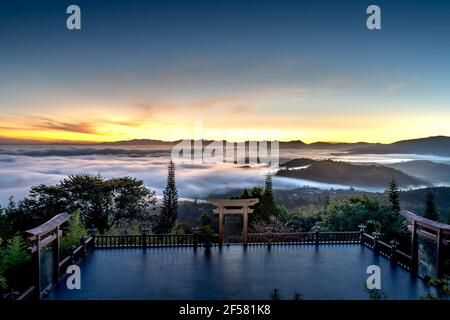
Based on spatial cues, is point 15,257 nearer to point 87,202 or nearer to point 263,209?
point 87,202

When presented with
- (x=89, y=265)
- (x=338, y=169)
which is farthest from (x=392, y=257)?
(x=338, y=169)

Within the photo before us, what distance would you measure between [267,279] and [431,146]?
2060cm

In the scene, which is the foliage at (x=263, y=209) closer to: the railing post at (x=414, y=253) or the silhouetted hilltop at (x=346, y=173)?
the silhouetted hilltop at (x=346, y=173)

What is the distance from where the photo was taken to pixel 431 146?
77.8 feet

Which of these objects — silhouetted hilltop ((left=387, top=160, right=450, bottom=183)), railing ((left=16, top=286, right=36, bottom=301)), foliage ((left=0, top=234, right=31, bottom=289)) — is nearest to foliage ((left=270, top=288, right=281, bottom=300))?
railing ((left=16, top=286, right=36, bottom=301))

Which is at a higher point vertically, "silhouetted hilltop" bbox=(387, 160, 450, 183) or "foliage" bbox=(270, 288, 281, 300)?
"silhouetted hilltop" bbox=(387, 160, 450, 183)

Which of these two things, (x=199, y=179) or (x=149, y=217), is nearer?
(x=149, y=217)

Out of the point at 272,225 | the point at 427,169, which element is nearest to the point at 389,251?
the point at 272,225

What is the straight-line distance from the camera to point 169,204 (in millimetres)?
21438

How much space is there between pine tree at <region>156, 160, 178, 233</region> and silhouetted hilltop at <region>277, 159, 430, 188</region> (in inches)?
353

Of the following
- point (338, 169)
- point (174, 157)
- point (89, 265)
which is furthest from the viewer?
point (338, 169)

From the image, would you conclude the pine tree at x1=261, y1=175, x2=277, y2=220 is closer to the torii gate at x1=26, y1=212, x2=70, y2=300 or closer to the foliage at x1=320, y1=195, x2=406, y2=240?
the foliage at x1=320, y1=195, x2=406, y2=240

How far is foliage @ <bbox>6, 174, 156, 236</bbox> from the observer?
17.2 meters

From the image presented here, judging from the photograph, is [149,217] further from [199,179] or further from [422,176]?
[422,176]
